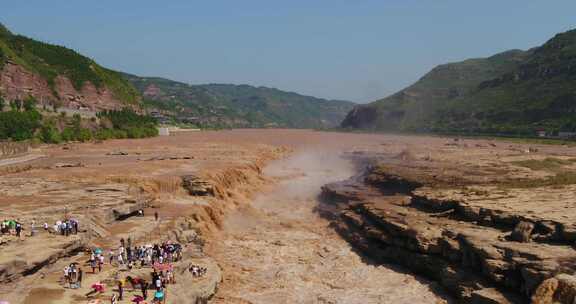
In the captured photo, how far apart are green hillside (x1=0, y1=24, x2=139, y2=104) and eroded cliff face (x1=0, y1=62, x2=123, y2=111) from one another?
1.89 m

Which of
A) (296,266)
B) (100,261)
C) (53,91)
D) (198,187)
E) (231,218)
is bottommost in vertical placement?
(296,266)

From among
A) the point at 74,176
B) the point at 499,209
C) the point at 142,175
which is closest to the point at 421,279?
the point at 499,209

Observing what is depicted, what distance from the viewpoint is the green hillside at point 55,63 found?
13462 cm

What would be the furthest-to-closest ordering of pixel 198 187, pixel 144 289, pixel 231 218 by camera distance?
pixel 198 187 < pixel 231 218 < pixel 144 289

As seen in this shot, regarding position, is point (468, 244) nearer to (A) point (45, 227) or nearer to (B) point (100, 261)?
(B) point (100, 261)

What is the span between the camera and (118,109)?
15200cm

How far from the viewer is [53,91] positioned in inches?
5162

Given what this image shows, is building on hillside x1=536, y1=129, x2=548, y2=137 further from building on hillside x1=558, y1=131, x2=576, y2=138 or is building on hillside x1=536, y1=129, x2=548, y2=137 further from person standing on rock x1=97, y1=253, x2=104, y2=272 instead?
person standing on rock x1=97, y1=253, x2=104, y2=272

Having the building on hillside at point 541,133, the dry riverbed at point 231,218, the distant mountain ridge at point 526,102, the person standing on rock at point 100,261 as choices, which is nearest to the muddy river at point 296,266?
the dry riverbed at point 231,218

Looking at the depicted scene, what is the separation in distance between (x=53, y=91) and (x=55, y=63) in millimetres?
20112

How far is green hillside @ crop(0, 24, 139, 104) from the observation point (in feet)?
442

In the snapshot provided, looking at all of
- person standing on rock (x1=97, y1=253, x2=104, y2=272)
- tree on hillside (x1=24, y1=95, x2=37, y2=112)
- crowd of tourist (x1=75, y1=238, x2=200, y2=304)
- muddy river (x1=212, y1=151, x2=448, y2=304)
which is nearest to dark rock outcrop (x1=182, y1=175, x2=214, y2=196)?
muddy river (x1=212, y1=151, x2=448, y2=304)

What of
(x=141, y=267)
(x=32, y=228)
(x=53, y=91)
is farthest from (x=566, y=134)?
(x=53, y=91)

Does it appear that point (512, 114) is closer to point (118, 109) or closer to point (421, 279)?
point (118, 109)
